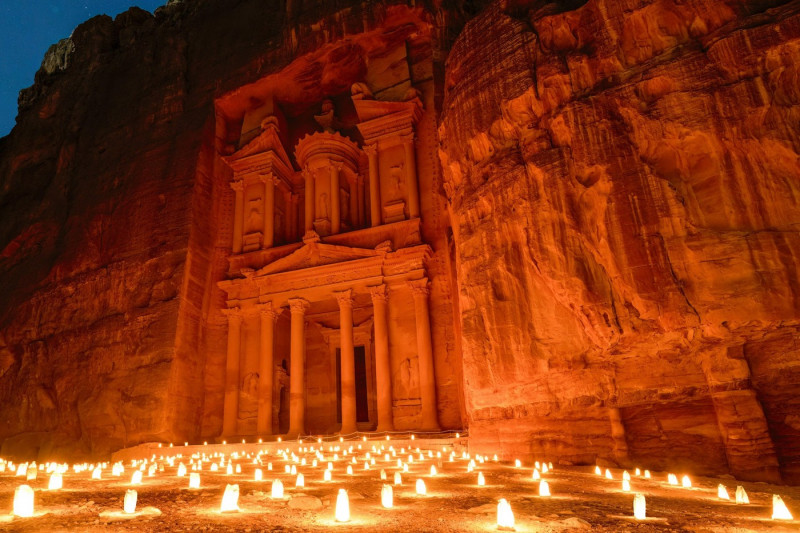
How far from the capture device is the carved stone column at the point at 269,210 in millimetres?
22414

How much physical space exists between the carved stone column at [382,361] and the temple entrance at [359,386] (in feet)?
13.1

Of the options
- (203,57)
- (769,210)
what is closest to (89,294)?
(203,57)

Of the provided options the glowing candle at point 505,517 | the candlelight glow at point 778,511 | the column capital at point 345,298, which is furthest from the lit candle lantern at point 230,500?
the column capital at point 345,298

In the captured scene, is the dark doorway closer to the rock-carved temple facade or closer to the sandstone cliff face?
the rock-carved temple facade

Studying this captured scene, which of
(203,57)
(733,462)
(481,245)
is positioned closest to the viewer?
(733,462)

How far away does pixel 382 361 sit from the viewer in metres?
18.7

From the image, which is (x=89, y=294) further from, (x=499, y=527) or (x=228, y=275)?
(x=499, y=527)

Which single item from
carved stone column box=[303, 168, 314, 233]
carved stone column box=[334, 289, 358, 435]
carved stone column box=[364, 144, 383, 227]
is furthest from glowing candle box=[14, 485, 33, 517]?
carved stone column box=[303, 168, 314, 233]

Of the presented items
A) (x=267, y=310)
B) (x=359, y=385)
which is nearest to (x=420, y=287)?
(x=267, y=310)

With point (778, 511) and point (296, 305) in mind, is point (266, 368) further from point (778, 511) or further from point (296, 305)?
point (778, 511)

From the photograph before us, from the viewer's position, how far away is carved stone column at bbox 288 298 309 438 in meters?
18.7

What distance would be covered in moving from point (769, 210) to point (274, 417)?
17817 millimetres

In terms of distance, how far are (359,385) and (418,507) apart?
1865 cm

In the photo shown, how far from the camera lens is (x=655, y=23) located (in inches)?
368
